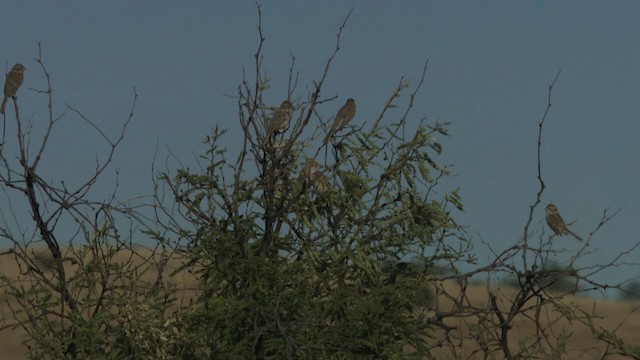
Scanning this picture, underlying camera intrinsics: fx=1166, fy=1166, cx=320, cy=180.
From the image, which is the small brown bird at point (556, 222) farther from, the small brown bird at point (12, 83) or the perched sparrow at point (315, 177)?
the small brown bird at point (12, 83)

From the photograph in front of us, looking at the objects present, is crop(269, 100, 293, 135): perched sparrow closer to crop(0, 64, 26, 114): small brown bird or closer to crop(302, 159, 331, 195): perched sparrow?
crop(302, 159, 331, 195): perched sparrow

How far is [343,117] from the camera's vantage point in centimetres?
919

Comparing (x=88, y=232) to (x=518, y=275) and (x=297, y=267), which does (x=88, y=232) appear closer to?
(x=297, y=267)

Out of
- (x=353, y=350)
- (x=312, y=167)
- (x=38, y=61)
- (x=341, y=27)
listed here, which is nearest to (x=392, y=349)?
(x=353, y=350)

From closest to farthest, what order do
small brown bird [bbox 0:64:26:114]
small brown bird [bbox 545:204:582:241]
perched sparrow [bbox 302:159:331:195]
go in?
perched sparrow [bbox 302:159:331:195]
small brown bird [bbox 0:64:26:114]
small brown bird [bbox 545:204:582:241]

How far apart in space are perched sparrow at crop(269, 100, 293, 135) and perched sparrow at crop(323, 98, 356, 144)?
0.34m

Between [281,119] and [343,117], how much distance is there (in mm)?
936

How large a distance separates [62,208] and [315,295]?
198 cm

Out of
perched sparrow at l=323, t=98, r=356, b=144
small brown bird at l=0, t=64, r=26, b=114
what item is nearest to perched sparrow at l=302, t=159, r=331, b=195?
perched sparrow at l=323, t=98, r=356, b=144

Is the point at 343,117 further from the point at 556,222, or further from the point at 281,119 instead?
the point at 556,222

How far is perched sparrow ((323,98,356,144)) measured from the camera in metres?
8.65

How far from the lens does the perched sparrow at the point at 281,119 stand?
827cm

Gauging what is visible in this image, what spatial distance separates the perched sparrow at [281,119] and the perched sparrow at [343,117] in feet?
1.12

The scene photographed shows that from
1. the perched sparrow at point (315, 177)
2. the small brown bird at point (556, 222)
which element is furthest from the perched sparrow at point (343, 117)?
the small brown bird at point (556, 222)
